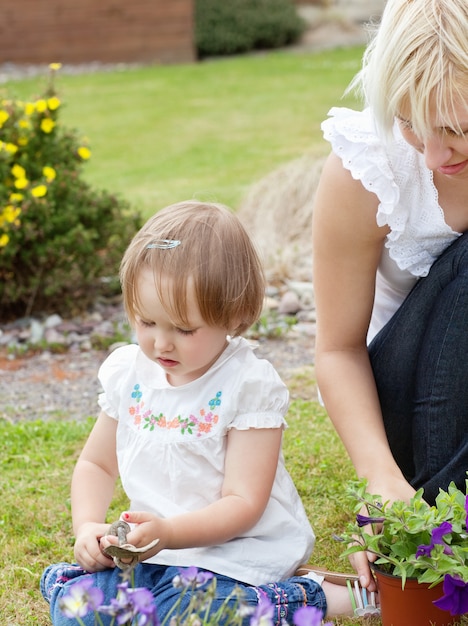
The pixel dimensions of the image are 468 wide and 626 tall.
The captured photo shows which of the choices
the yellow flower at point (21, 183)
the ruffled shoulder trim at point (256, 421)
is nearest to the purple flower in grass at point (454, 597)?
the ruffled shoulder trim at point (256, 421)

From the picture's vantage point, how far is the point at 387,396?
2357 mm

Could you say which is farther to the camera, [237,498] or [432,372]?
[432,372]

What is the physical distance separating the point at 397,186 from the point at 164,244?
54cm

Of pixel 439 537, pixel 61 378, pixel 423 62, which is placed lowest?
pixel 61 378

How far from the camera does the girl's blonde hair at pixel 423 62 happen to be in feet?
6.06

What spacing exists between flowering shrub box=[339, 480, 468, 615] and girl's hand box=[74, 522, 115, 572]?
495mm

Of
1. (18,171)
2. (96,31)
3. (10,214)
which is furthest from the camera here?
(96,31)

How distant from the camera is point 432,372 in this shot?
221cm

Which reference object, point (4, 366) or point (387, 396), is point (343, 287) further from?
point (4, 366)

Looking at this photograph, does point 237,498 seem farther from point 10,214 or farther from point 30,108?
point 30,108

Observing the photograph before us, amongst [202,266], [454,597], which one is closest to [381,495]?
A: [454,597]

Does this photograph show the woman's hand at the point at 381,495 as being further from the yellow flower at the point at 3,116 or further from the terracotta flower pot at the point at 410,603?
the yellow flower at the point at 3,116

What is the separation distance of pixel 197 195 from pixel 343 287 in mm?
425

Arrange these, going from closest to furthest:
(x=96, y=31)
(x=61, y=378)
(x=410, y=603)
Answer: (x=410, y=603), (x=61, y=378), (x=96, y=31)
